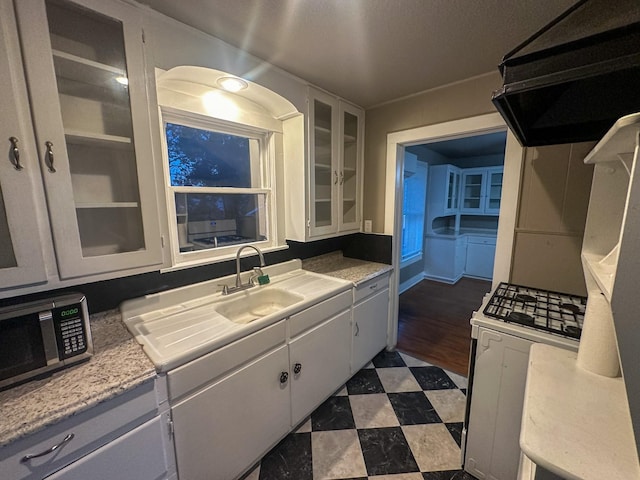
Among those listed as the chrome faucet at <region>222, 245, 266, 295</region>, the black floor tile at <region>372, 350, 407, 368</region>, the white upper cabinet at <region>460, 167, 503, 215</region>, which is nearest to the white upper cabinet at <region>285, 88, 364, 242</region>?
the chrome faucet at <region>222, 245, 266, 295</region>

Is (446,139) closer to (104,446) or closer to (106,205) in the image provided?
(106,205)

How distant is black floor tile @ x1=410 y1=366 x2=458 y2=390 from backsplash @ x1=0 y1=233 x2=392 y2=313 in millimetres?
980

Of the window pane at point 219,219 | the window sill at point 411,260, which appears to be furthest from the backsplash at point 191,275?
the window sill at point 411,260

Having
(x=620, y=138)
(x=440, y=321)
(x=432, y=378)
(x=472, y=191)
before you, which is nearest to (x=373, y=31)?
(x=620, y=138)

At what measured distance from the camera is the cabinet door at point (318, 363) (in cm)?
162

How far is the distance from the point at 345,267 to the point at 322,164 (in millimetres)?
911

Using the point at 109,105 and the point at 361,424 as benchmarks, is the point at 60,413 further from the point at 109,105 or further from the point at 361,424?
the point at 361,424

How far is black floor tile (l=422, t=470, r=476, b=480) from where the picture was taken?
1.43 meters

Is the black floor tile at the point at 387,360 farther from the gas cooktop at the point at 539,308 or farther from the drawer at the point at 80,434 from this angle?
the drawer at the point at 80,434

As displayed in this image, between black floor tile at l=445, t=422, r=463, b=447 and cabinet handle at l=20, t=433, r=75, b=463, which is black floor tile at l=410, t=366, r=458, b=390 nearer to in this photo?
black floor tile at l=445, t=422, r=463, b=447

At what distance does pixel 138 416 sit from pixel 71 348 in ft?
1.12

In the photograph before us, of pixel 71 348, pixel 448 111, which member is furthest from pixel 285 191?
pixel 71 348

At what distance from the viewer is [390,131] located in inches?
90.2

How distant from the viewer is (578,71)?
Answer: 0.77 meters
